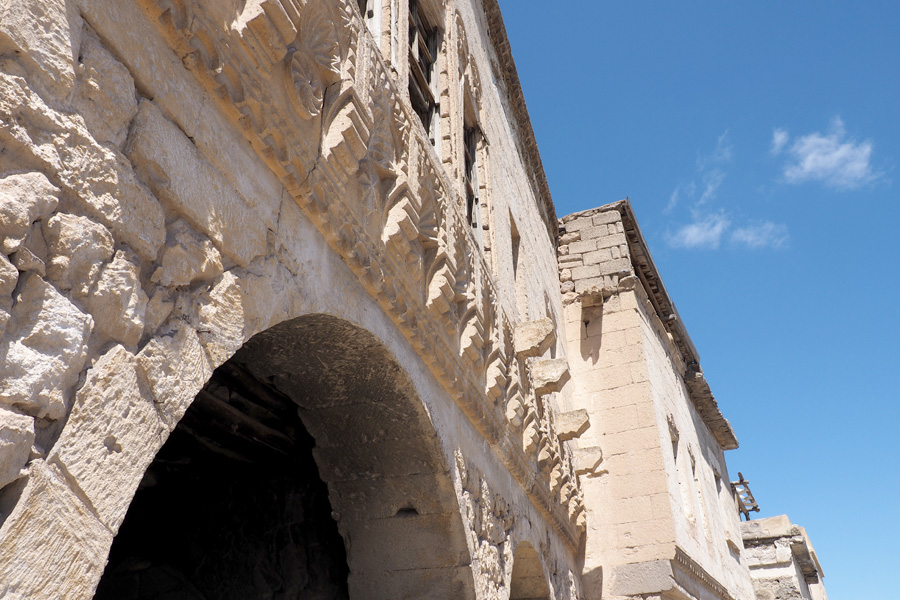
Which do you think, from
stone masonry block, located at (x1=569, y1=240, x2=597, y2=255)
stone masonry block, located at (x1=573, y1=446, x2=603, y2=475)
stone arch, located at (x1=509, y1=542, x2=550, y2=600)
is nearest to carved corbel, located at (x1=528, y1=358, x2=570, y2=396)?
stone arch, located at (x1=509, y1=542, x2=550, y2=600)

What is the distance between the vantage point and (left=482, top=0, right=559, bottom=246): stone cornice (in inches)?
284

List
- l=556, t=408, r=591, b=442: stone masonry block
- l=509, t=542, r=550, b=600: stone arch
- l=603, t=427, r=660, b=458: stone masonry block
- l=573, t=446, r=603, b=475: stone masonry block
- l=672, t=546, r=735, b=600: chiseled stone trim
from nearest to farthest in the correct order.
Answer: l=509, t=542, r=550, b=600: stone arch
l=556, t=408, r=591, b=442: stone masonry block
l=573, t=446, r=603, b=475: stone masonry block
l=672, t=546, r=735, b=600: chiseled stone trim
l=603, t=427, r=660, b=458: stone masonry block

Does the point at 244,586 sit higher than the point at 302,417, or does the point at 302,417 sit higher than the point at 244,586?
the point at 302,417

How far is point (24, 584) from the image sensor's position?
116cm

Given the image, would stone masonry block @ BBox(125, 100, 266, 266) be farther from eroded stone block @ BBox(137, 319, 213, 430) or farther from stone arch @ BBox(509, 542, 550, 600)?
stone arch @ BBox(509, 542, 550, 600)

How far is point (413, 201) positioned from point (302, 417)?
1061 millimetres

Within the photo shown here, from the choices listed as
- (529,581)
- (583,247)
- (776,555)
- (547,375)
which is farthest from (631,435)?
(776,555)

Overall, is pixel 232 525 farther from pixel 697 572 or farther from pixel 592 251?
pixel 592 251

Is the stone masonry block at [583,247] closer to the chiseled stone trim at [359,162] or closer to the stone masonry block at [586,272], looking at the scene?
the stone masonry block at [586,272]

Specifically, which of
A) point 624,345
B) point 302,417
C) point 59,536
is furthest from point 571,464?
point 59,536

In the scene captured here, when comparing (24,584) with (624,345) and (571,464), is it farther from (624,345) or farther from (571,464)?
(624,345)

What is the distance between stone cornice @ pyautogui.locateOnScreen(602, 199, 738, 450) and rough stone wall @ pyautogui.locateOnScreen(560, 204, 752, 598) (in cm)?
5

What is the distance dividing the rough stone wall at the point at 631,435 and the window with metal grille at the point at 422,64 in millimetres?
4290

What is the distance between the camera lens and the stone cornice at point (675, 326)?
10258mm
